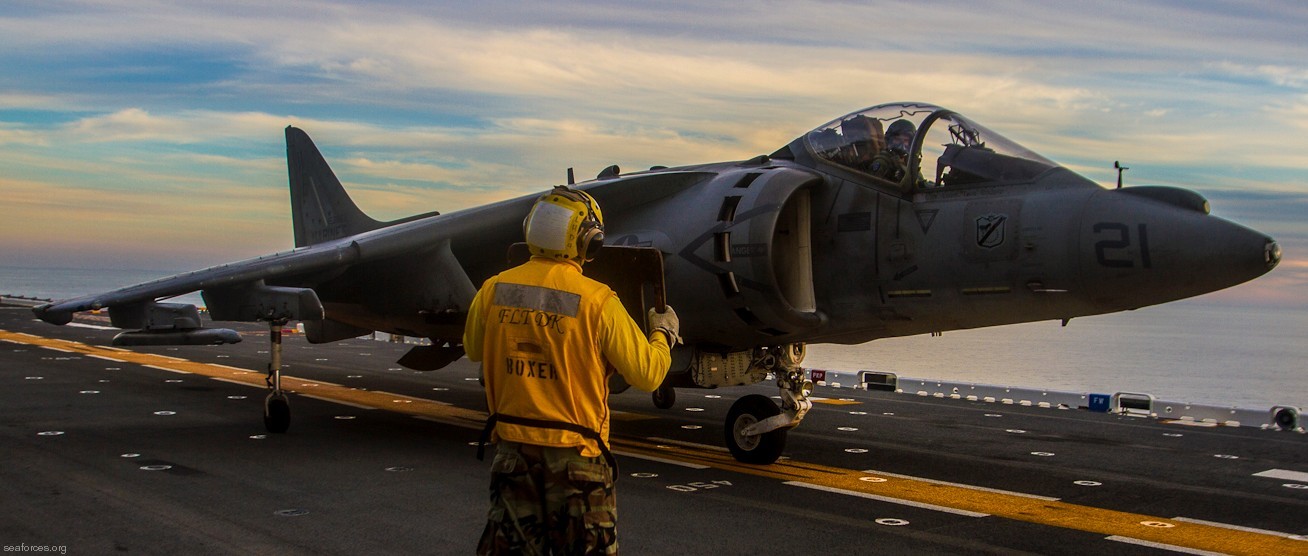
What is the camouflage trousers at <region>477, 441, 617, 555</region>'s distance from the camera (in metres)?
4.17

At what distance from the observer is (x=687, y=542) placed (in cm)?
696

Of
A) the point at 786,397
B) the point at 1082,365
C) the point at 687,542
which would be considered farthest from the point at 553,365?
the point at 1082,365

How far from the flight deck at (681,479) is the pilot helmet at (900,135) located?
2974mm

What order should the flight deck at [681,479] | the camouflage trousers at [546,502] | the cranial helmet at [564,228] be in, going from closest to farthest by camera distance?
the camouflage trousers at [546,502], the cranial helmet at [564,228], the flight deck at [681,479]

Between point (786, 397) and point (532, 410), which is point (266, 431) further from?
point (532, 410)

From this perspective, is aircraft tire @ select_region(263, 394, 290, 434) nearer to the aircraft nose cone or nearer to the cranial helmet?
the cranial helmet

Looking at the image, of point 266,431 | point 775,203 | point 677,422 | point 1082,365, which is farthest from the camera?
point 1082,365

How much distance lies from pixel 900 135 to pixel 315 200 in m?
11.2

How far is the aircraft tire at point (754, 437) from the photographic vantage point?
33.0ft

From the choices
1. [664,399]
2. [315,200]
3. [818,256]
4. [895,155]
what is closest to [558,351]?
[818,256]

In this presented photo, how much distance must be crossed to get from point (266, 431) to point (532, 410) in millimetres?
8857

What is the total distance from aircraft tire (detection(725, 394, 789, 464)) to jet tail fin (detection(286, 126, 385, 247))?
8442 mm

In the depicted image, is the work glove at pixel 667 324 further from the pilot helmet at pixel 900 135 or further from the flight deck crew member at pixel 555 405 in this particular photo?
the pilot helmet at pixel 900 135

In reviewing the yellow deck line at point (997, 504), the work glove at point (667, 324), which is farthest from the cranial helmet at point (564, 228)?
the yellow deck line at point (997, 504)
